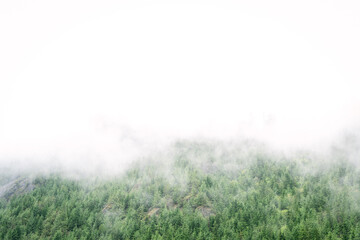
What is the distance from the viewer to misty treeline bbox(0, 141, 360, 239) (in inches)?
2238

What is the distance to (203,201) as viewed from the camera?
8069 cm

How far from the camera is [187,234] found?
56219 millimetres

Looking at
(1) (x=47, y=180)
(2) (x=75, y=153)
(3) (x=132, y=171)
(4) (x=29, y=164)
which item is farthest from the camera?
(2) (x=75, y=153)

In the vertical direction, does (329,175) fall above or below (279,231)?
above

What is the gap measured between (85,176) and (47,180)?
761 inches

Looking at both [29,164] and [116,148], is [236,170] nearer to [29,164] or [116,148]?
[116,148]

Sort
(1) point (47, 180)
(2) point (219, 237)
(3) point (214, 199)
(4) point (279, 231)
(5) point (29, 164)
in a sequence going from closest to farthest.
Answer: (4) point (279, 231), (2) point (219, 237), (3) point (214, 199), (1) point (47, 180), (5) point (29, 164)

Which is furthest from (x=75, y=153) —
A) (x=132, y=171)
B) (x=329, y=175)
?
(x=329, y=175)

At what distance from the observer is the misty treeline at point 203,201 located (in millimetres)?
56844

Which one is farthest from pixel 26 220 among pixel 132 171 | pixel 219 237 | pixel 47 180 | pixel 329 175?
pixel 329 175

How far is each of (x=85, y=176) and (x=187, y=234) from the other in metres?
85.8

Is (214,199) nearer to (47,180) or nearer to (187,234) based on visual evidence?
(187,234)

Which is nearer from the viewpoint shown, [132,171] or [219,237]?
[219,237]

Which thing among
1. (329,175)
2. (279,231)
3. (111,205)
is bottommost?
(111,205)
